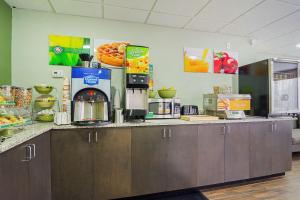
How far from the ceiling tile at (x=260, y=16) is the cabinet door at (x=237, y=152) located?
1.55 meters

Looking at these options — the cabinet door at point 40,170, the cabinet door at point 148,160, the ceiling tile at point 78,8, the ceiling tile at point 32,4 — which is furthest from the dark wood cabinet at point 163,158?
the ceiling tile at point 32,4

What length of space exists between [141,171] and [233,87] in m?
2.30

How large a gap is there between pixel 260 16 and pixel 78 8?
2540 millimetres

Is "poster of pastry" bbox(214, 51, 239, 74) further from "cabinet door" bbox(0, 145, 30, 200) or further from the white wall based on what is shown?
"cabinet door" bbox(0, 145, 30, 200)

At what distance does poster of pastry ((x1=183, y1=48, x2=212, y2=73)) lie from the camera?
2.91m

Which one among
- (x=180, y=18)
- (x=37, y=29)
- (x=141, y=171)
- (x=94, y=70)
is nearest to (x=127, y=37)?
(x=180, y=18)

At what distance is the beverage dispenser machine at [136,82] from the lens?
82.2 inches

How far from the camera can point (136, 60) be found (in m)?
2.15

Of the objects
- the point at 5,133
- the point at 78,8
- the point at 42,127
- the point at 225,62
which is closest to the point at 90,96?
the point at 42,127

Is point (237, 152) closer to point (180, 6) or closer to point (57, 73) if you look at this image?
point (180, 6)

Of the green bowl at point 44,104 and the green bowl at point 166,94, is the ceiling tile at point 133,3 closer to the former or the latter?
the green bowl at point 166,94

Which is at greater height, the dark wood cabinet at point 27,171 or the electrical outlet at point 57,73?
the electrical outlet at point 57,73

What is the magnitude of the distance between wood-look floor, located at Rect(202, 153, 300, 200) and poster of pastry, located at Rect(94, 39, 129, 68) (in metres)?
2.20

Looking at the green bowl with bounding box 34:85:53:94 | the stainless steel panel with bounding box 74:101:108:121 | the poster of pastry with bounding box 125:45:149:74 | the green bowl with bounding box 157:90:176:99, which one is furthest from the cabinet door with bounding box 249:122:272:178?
the green bowl with bounding box 34:85:53:94
